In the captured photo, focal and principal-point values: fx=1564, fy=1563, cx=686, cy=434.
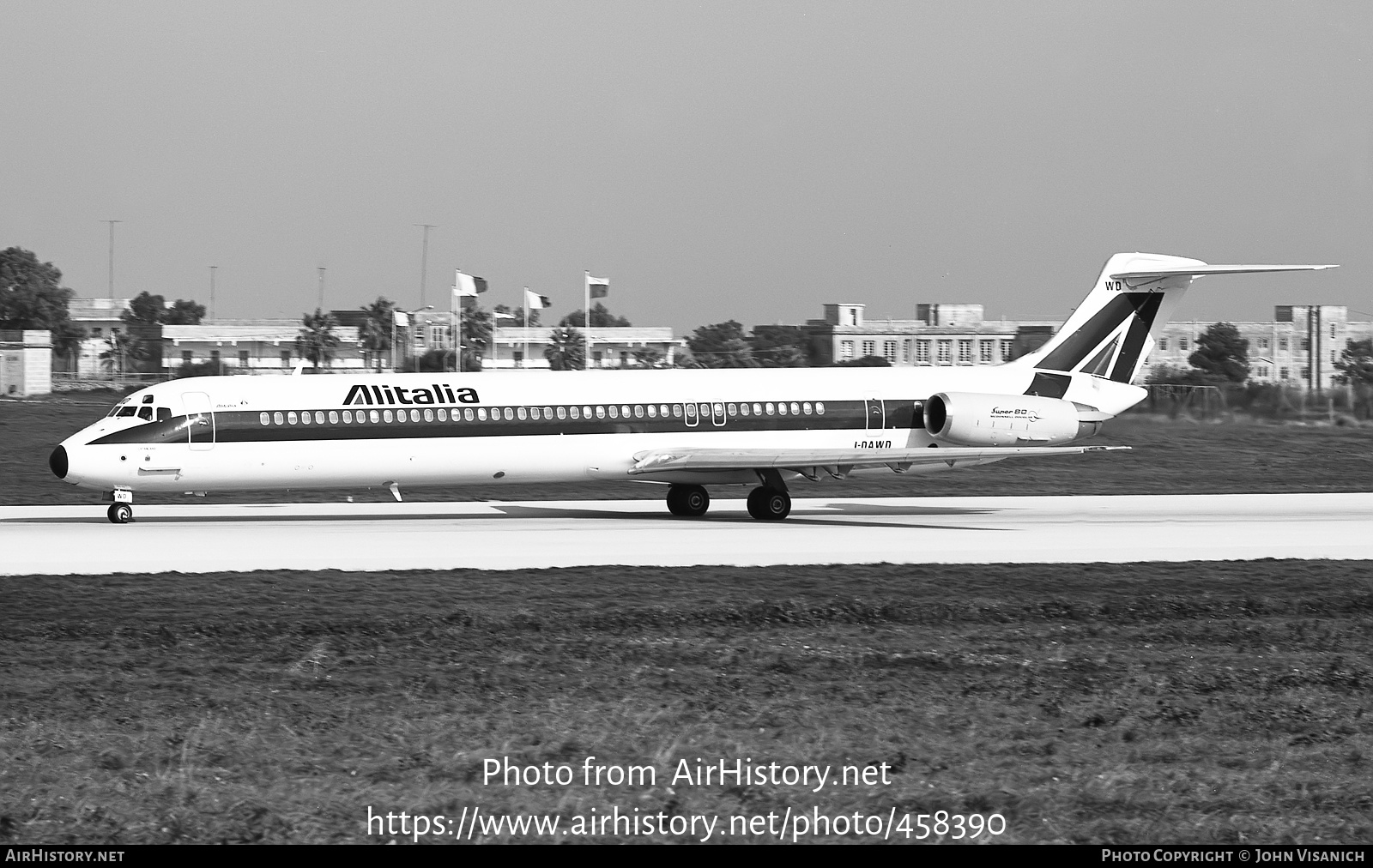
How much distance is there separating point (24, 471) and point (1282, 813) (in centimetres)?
3521

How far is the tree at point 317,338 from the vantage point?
119938 millimetres

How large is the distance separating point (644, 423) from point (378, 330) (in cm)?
10276

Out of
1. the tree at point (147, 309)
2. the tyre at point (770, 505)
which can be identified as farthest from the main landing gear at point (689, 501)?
the tree at point (147, 309)

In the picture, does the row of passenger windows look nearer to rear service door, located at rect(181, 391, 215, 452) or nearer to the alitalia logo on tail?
the alitalia logo on tail

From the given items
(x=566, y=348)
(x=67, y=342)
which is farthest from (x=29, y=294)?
(x=566, y=348)

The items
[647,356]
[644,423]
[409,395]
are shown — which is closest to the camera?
[409,395]

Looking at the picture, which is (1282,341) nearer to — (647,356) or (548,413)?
(647,356)

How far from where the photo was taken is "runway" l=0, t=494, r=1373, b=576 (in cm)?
2127

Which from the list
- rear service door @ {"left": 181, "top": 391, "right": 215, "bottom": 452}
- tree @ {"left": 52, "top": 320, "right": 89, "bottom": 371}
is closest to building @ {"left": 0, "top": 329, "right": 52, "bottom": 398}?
tree @ {"left": 52, "top": 320, "right": 89, "bottom": 371}

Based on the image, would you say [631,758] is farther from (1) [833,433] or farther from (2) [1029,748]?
(1) [833,433]

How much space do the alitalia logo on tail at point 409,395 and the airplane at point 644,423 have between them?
0.09 feet

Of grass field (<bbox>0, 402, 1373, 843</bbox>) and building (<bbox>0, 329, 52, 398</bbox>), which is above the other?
building (<bbox>0, 329, 52, 398</bbox>)

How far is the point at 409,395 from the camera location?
27.0 meters

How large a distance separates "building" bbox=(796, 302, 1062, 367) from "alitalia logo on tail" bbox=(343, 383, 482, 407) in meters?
95.9
